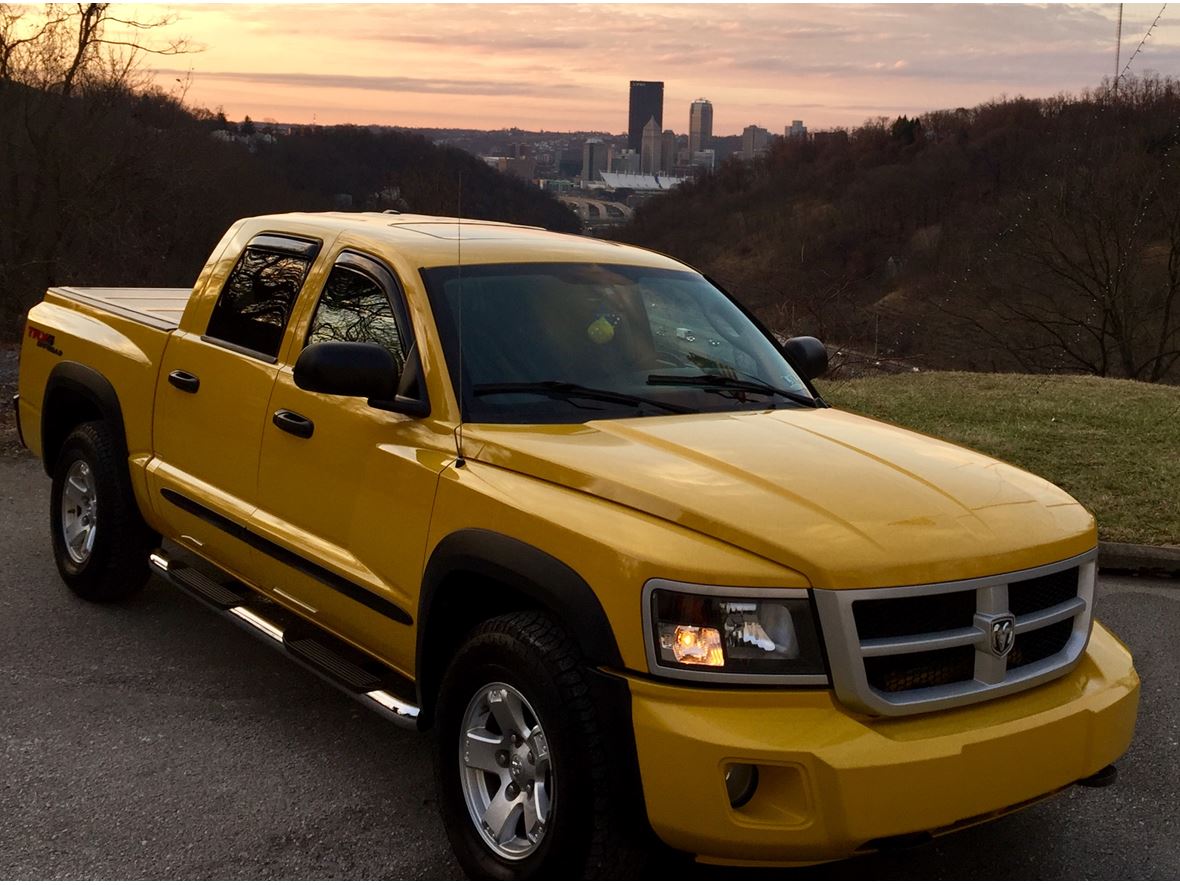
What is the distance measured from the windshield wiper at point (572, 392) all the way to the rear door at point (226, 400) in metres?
1.16

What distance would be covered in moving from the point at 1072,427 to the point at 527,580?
9231 mm

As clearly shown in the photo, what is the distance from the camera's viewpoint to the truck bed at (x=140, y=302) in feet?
19.1

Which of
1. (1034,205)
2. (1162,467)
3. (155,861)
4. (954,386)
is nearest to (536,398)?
(155,861)

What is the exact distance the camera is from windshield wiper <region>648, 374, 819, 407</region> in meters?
4.19

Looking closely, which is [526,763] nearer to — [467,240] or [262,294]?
[467,240]

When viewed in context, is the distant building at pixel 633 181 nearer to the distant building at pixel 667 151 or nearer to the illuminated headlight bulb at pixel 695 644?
the distant building at pixel 667 151

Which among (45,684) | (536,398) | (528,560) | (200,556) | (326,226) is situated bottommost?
(45,684)

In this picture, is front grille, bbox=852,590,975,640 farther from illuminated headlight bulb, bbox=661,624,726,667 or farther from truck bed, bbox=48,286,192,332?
truck bed, bbox=48,286,192,332

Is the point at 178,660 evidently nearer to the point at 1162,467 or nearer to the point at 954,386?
the point at 1162,467

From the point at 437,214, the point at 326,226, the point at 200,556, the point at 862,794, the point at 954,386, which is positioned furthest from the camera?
the point at 954,386

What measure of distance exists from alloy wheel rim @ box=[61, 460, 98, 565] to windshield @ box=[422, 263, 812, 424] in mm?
2764

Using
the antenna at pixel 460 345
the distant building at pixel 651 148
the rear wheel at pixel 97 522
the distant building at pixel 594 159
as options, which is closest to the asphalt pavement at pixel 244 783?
the rear wheel at pixel 97 522

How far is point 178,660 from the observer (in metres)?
5.41

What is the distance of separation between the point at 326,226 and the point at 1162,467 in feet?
24.1
